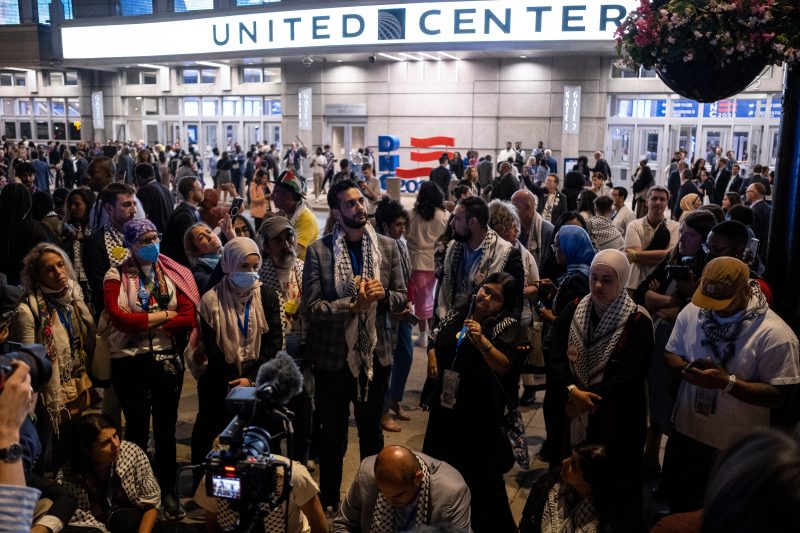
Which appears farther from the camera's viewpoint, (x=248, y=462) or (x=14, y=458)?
(x=248, y=462)

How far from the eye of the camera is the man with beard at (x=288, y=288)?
4.64 meters

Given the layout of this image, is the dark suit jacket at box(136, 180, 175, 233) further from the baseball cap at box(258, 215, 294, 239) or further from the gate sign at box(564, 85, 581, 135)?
the gate sign at box(564, 85, 581, 135)

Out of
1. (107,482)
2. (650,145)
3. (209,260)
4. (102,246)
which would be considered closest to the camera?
(107,482)

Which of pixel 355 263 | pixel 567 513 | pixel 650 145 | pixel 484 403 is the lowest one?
pixel 567 513

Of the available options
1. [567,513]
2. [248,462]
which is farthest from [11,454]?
[567,513]

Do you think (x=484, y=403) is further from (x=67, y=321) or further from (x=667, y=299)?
(x=67, y=321)

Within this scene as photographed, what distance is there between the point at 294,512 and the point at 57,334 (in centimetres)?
184

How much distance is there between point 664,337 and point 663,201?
234cm

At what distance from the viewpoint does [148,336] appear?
4.52 metres

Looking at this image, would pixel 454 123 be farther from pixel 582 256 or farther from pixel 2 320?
pixel 2 320

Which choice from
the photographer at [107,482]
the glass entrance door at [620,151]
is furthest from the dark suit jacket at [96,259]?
the glass entrance door at [620,151]

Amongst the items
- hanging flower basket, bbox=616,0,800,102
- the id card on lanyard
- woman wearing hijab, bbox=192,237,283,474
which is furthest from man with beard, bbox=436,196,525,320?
hanging flower basket, bbox=616,0,800,102

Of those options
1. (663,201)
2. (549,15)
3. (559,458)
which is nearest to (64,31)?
(549,15)

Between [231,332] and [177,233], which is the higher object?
[177,233]
